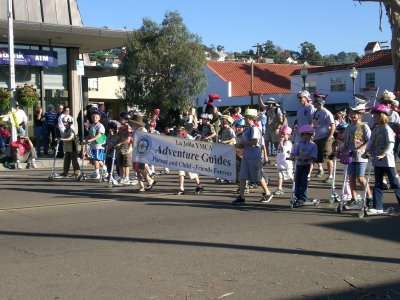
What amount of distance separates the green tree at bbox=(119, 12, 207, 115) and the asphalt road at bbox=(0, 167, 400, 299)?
63.0 ft

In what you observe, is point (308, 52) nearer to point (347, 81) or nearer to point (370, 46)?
point (370, 46)

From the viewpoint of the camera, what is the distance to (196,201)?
11.0 meters

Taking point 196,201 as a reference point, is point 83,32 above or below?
above

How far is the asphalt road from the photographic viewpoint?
18.5 ft

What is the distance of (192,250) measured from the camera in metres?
7.11

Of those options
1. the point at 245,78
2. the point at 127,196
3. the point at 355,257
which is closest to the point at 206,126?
the point at 127,196

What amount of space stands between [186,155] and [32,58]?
13789mm

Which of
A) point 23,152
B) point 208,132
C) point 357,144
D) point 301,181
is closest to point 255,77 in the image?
point 23,152

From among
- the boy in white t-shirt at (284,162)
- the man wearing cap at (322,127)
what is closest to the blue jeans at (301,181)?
the boy in white t-shirt at (284,162)

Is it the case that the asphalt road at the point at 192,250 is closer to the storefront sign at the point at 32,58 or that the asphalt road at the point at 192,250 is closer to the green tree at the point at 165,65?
the storefront sign at the point at 32,58

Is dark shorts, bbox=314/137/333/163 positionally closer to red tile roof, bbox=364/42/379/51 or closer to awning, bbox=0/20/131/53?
awning, bbox=0/20/131/53

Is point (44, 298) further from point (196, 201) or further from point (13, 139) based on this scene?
point (13, 139)

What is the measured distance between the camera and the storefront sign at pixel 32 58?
2234 cm

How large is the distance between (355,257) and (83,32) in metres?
17.4
